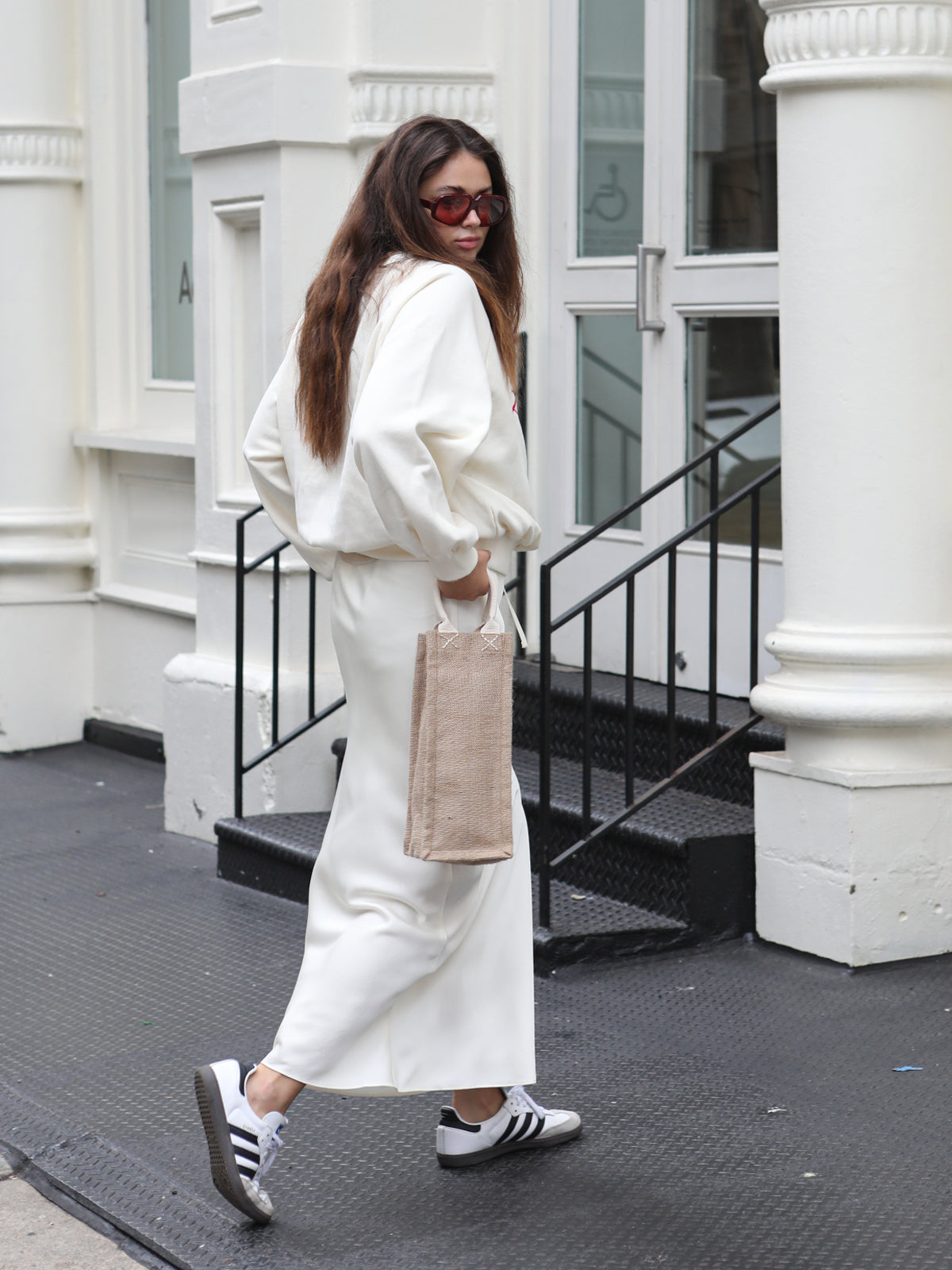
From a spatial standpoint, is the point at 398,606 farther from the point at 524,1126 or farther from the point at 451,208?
the point at 524,1126

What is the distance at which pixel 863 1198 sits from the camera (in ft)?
10.5

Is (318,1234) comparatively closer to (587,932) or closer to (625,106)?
(587,932)

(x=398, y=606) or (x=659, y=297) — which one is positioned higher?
(x=659, y=297)

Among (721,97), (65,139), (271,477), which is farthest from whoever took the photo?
(65,139)

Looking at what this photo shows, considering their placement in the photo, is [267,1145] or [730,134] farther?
[730,134]

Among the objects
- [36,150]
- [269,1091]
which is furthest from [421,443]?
[36,150]

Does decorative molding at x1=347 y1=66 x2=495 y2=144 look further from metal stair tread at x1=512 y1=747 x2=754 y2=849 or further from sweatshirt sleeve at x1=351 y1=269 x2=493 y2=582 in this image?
sweatshirt sleeve at x1=351 y1=269 x2=493 y2=582

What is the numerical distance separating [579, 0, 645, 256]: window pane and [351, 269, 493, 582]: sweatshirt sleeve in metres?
3.13

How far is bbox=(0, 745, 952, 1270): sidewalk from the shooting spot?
3.09m

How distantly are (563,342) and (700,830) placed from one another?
217 cm

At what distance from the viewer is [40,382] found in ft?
25.7

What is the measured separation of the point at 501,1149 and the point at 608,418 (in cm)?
327

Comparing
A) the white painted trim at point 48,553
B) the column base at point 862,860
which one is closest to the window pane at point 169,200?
the white painted trim at point 48,553

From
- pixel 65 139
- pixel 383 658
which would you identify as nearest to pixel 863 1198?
pixel 383 658
